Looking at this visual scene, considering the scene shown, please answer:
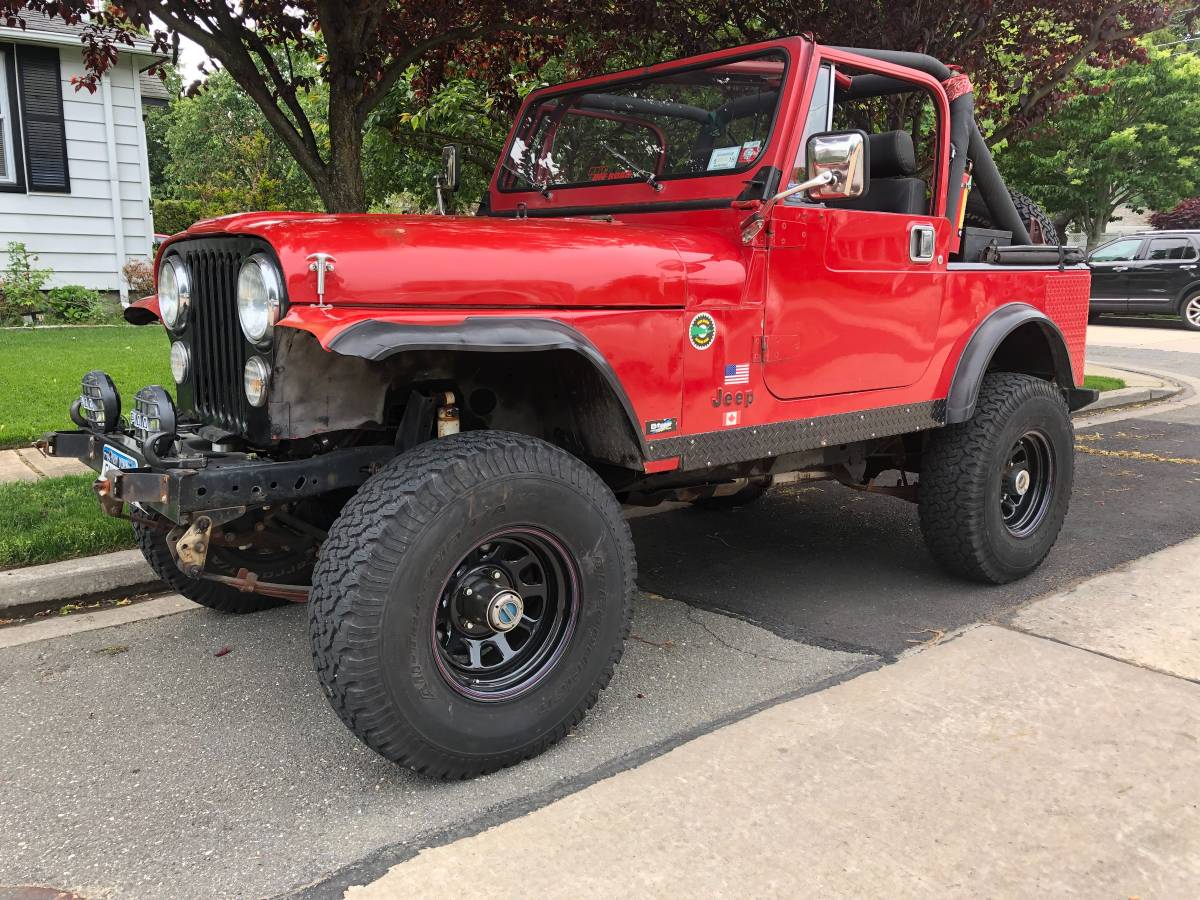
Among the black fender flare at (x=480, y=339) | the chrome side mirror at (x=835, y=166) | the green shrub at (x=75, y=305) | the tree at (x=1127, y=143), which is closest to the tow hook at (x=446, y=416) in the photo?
the black fender flare at (x=480, y=339)

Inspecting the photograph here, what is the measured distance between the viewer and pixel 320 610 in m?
2.42

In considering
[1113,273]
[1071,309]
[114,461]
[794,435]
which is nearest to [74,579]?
[114,461]

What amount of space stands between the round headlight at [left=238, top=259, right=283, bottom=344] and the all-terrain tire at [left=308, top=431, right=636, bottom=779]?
49 cm

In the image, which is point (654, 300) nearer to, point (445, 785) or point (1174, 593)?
point (445, 785)

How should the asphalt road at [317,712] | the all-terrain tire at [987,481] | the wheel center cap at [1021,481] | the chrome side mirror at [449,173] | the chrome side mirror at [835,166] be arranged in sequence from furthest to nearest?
the chrome side mirror at [449,173], the wheel center cap at [1021,481], the all-terrain tire at [987,481], the chrome side mirror at [835,166], the asphalt road at [317,712]

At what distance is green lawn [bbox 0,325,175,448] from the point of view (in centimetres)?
616

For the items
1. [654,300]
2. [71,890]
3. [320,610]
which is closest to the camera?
[71,890]

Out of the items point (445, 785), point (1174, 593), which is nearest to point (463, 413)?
point (445, 785)

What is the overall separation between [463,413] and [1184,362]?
1272 cm

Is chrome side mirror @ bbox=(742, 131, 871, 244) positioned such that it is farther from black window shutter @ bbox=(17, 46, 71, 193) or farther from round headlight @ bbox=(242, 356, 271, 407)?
black window shutter @ bbox=(17, 46, 71, 193)

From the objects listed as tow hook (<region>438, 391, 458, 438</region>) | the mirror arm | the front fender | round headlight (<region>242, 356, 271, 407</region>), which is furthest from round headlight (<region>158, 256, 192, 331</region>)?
the mirror arm

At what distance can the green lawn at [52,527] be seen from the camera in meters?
4.12

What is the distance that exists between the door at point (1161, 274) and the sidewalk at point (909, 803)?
16.3 metres

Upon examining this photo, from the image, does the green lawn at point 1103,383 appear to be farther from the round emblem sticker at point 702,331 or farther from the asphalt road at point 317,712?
the round emblem sticker at point 702,331
